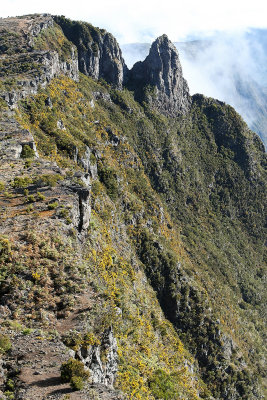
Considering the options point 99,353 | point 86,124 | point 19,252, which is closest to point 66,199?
point 19,252

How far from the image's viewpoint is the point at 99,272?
54125 millimetres

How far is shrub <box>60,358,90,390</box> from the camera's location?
2286 centimetres

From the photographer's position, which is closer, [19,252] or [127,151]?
[19,252]

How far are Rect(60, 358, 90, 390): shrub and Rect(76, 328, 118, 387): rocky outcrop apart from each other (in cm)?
354

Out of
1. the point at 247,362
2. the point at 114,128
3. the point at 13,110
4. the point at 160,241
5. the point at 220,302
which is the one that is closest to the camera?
the point at 13,110

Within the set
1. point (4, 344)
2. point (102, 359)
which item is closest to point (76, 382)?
point (4, 344)

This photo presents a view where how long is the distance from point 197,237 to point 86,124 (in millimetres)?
93661

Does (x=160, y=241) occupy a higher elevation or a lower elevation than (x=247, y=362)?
higher

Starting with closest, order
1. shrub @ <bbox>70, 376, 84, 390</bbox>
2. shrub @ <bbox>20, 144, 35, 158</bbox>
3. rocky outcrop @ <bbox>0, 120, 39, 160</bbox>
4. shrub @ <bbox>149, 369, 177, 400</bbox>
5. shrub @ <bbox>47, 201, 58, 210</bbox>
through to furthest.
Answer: shrub @ <bbox>70, 376, 84, 390</bbox>
shrub @ <bbox>47, 201, 58, 210</bbox>
shrub @ <bbox>149, 369, 177, 400</bbox>
rocky outcrop @ <bbox>0, 120, 39, 160</bbox>
shrub @ <bbox>20, 144, 35, 158</bbox>

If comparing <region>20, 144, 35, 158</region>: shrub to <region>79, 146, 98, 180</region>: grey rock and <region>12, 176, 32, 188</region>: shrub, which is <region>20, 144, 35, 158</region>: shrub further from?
<region>79, 146, 98, 180</region>: grey rock

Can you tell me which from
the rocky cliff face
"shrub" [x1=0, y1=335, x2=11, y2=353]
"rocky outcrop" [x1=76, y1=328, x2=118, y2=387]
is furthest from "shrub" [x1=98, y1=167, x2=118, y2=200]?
"shrub" [x1=0, y1=335, x2=11, y2=353]

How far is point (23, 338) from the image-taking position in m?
27.1

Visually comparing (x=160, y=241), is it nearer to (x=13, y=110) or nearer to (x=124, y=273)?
(x=124, y=273)

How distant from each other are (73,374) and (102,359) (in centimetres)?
907
